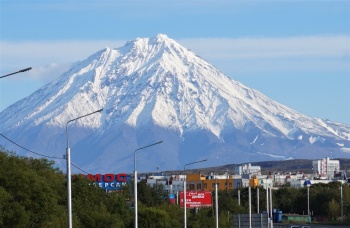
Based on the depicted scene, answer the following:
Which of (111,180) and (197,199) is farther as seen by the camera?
(111,180)

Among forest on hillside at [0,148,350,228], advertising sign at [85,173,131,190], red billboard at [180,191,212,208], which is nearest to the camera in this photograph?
forest on hillside at [0,148,350,228]

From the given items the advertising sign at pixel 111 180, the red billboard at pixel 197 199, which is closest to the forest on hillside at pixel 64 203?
the red billboard at pixel 197 199

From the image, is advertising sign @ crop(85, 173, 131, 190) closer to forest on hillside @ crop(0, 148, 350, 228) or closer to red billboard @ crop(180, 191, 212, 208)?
forest on hillside @ crop(0, 148, 350, 228)

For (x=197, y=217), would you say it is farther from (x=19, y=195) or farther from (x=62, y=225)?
(x=19, y=195)

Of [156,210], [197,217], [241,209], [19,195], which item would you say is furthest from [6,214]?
[241,209]

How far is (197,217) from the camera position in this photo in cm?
10762

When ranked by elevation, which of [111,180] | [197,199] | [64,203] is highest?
[111,180]

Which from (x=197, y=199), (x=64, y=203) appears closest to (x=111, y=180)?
(x=197, y=199)

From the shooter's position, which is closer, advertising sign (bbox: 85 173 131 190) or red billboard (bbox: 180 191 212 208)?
red billboard (bbox: 180 191 212 208)

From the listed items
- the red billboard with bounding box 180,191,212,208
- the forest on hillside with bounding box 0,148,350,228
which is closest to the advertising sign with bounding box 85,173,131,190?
the forest on hillside with bounding box 0,148,350,228

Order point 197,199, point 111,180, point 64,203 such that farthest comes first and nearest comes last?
point 111,180 → point 197,199 → point 64,203

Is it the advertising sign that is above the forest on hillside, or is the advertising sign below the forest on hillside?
above

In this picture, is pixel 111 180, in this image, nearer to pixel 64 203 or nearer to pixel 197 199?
pixel 197 199

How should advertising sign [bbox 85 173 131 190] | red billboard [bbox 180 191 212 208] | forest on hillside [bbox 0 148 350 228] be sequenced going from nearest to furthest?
forest on hillside [bbox 0 148 350 228]
red billboard [bbox 180 191 212 208]
advertising sign [bbox 85 173 131 190]
